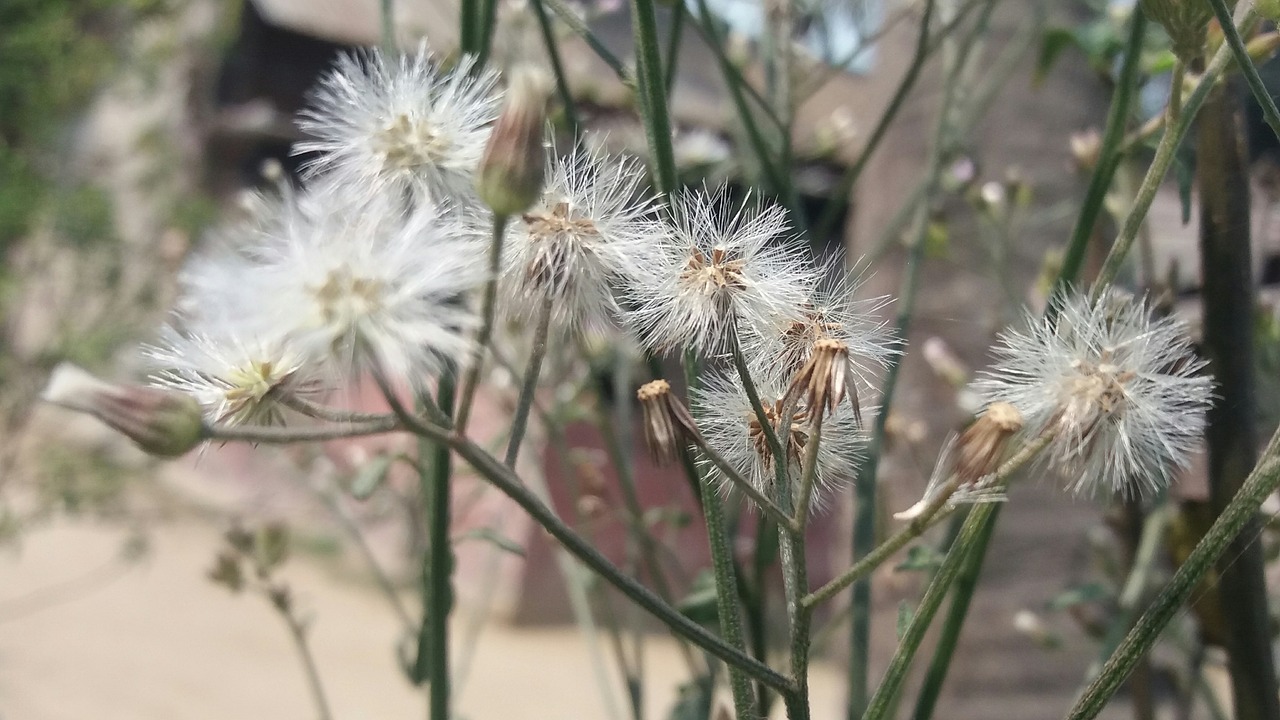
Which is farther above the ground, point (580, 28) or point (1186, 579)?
point (580, 28)

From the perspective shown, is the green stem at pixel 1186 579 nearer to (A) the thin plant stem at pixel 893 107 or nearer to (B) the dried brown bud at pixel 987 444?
(B) the dried brown bud at pixel 987 444

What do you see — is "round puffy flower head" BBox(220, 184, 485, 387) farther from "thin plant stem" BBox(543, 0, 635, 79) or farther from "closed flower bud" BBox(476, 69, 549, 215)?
"thin plant stem" BBox(543, 0, 635, 79)

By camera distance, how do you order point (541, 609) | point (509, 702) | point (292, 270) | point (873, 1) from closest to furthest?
point (292, 270) < point (873, 1) < point (509, 702) < point (541, 609)

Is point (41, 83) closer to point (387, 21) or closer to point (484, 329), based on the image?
point (387, 21)

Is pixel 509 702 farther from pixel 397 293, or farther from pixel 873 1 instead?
pixel 397 293

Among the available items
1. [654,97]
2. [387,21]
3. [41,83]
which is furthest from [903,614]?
[41,83]

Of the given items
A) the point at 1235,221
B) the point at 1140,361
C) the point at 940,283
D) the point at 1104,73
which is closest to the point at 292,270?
the point at 1140,361
